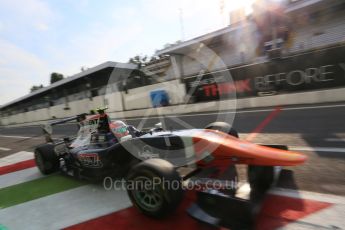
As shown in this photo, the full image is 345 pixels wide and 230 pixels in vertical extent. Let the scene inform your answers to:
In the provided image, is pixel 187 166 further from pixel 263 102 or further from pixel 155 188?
pixel 263 102

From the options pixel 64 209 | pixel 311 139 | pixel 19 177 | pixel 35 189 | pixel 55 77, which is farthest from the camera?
pixel 55 77

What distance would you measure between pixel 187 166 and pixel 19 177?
4874mm

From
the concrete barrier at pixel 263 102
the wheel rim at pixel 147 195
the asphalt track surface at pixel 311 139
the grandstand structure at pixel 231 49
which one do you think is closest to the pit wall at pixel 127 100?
the grandstand structure at pixel 231 49

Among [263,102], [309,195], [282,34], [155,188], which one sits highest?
[282,34]

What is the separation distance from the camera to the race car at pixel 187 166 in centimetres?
322

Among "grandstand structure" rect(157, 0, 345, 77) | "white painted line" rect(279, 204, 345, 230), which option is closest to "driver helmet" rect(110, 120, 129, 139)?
"white painted line" rect(279, 204, 345, 230)

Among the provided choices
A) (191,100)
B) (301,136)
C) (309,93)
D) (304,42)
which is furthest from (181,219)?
(304,42)

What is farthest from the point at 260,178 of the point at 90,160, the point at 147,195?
the point at 90,160

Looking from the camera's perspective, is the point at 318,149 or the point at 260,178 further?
the point at 318,149

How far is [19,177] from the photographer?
7152 millimetres

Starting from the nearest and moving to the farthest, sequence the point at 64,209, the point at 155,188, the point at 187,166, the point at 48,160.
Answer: the point at 155,188, the point at 187,166, the point at 64,209, the point at 48,160

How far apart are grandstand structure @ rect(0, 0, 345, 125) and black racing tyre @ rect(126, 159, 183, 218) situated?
38.3 ft

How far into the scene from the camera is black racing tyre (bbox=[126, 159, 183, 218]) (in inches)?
136

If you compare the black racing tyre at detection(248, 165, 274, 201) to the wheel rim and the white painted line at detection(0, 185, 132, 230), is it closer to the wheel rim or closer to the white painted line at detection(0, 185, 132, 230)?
the wheel rim
